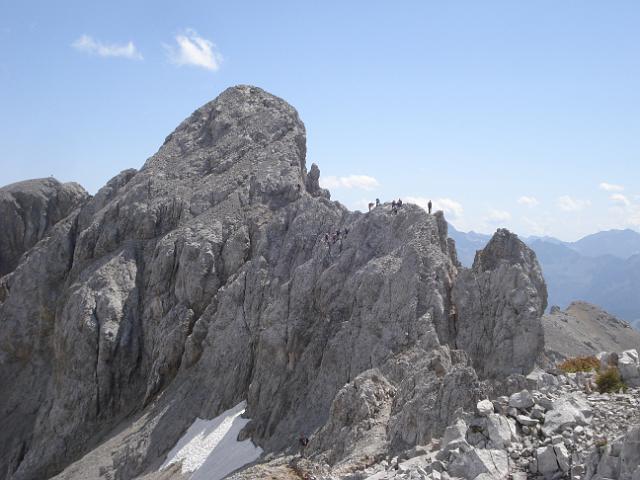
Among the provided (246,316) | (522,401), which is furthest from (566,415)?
(246,316)

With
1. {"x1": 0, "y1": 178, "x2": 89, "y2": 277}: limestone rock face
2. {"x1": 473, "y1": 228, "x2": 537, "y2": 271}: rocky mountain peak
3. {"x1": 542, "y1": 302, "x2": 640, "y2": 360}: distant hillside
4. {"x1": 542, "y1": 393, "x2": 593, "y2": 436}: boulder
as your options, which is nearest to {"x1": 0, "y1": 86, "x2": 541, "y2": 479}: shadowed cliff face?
{"x1": 473, "y1": 228, "x2": 537, "y2": 271}: rocky mountain peak

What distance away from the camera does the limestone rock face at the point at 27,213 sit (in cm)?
8519

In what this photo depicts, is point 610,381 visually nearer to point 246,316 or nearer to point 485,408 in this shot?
point 485,408

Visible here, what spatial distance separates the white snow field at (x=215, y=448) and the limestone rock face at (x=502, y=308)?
15.4 metres

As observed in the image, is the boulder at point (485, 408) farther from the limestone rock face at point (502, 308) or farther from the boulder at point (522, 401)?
the limestone rock face at point (502, 308)

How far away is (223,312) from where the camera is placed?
51.7 metres

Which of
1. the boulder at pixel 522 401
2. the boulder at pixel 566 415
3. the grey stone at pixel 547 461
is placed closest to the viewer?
the grey stone at pixel 547 461

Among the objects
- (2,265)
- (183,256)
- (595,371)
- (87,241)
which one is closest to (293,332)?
(183,256)

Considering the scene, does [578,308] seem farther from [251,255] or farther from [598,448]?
[598,448]

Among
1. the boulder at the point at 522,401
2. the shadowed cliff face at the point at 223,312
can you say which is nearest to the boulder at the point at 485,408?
the boulder at the point at 522,401

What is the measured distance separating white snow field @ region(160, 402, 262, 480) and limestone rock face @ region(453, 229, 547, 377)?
15.4 meters

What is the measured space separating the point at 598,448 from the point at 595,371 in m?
8.27

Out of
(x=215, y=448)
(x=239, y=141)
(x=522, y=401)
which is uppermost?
(x=239, y=141)

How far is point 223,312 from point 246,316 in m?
2.39
